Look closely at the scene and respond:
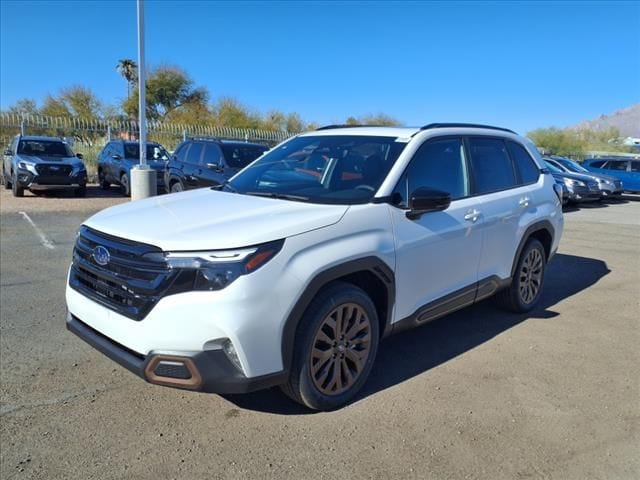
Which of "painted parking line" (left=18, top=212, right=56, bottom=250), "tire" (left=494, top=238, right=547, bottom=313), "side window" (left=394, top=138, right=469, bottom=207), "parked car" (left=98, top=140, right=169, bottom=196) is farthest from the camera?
"parked car" (left=98, top=140, right=169, bottom=196)

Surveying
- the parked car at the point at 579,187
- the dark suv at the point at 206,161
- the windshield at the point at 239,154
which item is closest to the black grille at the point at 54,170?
the dark suv at the point at 206,161

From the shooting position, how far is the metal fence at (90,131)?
61.5 ft

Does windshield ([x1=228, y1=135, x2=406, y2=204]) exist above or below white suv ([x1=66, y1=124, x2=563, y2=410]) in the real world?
above

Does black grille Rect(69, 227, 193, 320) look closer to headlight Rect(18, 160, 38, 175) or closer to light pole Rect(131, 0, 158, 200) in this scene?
light pole Rect(131, 0, 158, 200)

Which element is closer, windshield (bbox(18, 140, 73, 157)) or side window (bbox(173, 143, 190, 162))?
side window (bbox(173, 143, 190, 162))

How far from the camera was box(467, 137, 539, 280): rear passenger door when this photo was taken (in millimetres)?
4461

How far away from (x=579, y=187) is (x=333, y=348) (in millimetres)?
16443

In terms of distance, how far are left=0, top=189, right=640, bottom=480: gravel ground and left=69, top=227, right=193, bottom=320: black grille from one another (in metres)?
0.78

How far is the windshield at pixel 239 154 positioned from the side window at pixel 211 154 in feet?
0.47

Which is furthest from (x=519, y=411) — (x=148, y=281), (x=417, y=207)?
(x=148, y=281)

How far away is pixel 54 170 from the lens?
14.6m

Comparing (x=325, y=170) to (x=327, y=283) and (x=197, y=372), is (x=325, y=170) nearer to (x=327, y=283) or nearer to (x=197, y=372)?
(x=327, y=283)

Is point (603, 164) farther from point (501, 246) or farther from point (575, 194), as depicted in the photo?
point (501, 246)

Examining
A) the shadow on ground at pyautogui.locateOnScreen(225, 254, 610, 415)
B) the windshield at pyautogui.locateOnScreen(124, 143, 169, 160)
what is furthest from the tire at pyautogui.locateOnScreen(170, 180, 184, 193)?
the shadow on ground at pyautogui.locateOnScreen(225, 254, 610, 415)
